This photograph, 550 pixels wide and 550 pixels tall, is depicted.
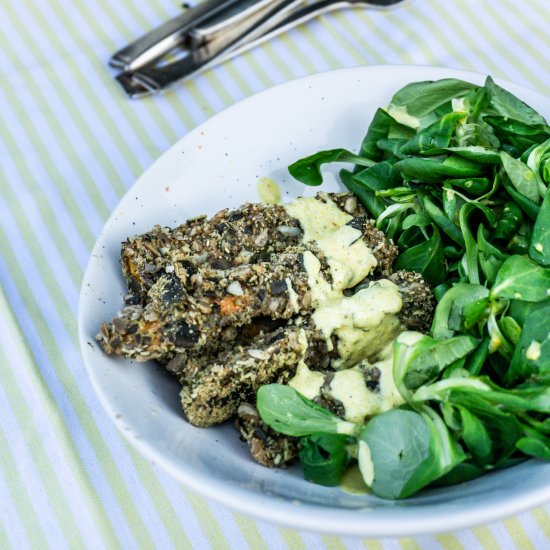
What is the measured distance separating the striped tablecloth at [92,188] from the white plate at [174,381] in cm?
35

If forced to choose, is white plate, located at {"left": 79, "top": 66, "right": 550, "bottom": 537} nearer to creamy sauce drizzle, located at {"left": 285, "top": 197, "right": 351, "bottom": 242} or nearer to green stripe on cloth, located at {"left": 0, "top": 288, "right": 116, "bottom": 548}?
creamy sauce drizzle, located at {"left": 285, "top": 197, "right": 351, "bottom": 242}

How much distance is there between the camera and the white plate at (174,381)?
4.27 feet

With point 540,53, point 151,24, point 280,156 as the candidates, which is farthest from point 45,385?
point 540,53

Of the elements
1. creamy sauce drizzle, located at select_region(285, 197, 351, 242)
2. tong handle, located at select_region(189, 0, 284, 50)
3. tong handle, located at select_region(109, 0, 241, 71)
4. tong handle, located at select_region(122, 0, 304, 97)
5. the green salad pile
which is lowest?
the green salad pile

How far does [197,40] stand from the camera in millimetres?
2623

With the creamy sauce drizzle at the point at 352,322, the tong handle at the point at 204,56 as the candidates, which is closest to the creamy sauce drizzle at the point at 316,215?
the creamy sauce drizzle at the point at 352,322

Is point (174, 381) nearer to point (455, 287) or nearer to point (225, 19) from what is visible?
point (455, 287)

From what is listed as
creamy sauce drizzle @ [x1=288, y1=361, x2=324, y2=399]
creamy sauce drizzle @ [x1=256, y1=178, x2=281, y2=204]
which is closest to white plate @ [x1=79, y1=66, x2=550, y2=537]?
creamy sauce drizzle @ [x1=256, y1=178, x2=281, y2=204]

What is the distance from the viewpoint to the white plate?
4.27ft

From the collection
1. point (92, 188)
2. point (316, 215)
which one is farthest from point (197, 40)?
point (316, 215)

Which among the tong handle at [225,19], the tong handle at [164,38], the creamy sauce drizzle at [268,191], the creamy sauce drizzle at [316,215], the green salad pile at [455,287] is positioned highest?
the tong handle at [164,38]

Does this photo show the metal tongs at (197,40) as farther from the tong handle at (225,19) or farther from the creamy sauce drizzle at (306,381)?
the creamy sauce drizzle at (306,381)

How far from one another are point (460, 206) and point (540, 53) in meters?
1.23

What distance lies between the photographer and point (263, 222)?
5.93 feet
